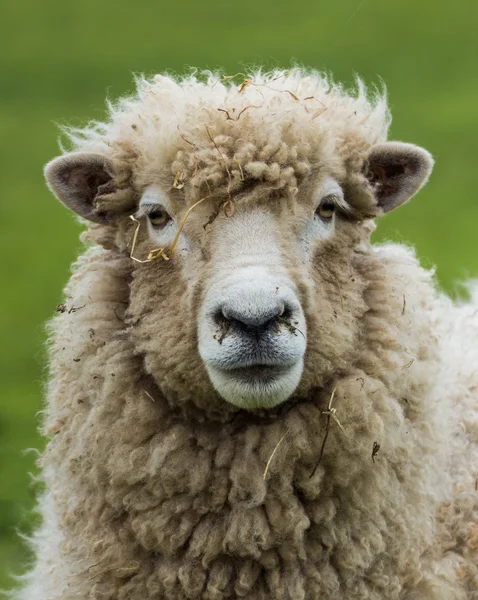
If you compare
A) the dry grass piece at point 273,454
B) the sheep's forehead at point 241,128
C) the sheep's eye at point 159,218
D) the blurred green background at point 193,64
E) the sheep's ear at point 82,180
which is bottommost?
the dry grass piece at point 273,454

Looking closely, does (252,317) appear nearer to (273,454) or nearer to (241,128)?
(273,454)

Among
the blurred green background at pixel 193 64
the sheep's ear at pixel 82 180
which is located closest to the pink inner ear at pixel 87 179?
the sheep's ear at pixel 82 180

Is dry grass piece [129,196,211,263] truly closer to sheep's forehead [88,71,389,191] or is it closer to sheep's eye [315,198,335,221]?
sheep's forehead [88,71,389,191]

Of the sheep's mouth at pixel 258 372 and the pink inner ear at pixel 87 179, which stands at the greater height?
the pink inner ear at pixel 87 179

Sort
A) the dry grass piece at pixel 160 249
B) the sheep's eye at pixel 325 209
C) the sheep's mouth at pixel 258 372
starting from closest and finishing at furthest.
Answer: the sheep's mouth at pixel 258 372, the dry grass piece at pixel 160 249, the sheep's eye at pixel 325 209

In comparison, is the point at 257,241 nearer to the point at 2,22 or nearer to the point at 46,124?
the point at 46,124

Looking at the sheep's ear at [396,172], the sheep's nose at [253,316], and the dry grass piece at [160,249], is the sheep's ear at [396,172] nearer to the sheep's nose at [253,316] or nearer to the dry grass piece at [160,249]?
the dry grass piece at [160,249]

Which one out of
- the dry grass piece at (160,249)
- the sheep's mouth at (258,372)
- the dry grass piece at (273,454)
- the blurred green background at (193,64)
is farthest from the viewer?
the blurred green background at (193,64)

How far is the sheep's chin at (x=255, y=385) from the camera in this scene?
10.8 feet

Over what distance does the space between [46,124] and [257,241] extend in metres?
18.5

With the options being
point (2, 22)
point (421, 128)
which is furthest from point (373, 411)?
point (2, 22)

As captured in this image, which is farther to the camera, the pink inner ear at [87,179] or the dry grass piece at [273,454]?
the pink inner ear at [87,179]

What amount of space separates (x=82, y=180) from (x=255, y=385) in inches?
46.1

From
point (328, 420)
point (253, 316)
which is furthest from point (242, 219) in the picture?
point (328, 420)
